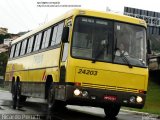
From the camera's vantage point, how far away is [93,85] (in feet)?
46.6

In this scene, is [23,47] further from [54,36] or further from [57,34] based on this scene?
[57,34]

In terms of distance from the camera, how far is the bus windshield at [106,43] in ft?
47.0

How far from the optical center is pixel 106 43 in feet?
47.6

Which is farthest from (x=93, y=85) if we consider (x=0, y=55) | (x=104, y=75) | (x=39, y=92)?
(x=0, y=55)

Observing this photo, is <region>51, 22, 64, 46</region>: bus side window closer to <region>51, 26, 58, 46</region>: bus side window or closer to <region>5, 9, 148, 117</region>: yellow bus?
<region>51, 26, 58, 46</region>: bus side window

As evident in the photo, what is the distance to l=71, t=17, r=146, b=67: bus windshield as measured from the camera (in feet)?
47.0

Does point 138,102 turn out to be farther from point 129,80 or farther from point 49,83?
point 49,83

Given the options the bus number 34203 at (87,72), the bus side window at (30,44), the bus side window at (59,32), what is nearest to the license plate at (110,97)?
the bus number 34203 at (87,72)

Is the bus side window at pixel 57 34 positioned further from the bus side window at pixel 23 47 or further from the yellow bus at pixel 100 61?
the bus side window at pixel 23 47

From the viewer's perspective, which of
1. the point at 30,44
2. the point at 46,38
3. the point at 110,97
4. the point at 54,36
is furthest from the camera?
the point at 30,44

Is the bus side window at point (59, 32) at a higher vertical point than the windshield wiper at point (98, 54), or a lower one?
higher

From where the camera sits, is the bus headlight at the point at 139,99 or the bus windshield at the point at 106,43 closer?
the bus windshield at the point at 106,43

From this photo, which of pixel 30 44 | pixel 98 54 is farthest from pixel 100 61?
pixel 30 44

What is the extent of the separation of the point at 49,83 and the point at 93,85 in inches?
113
